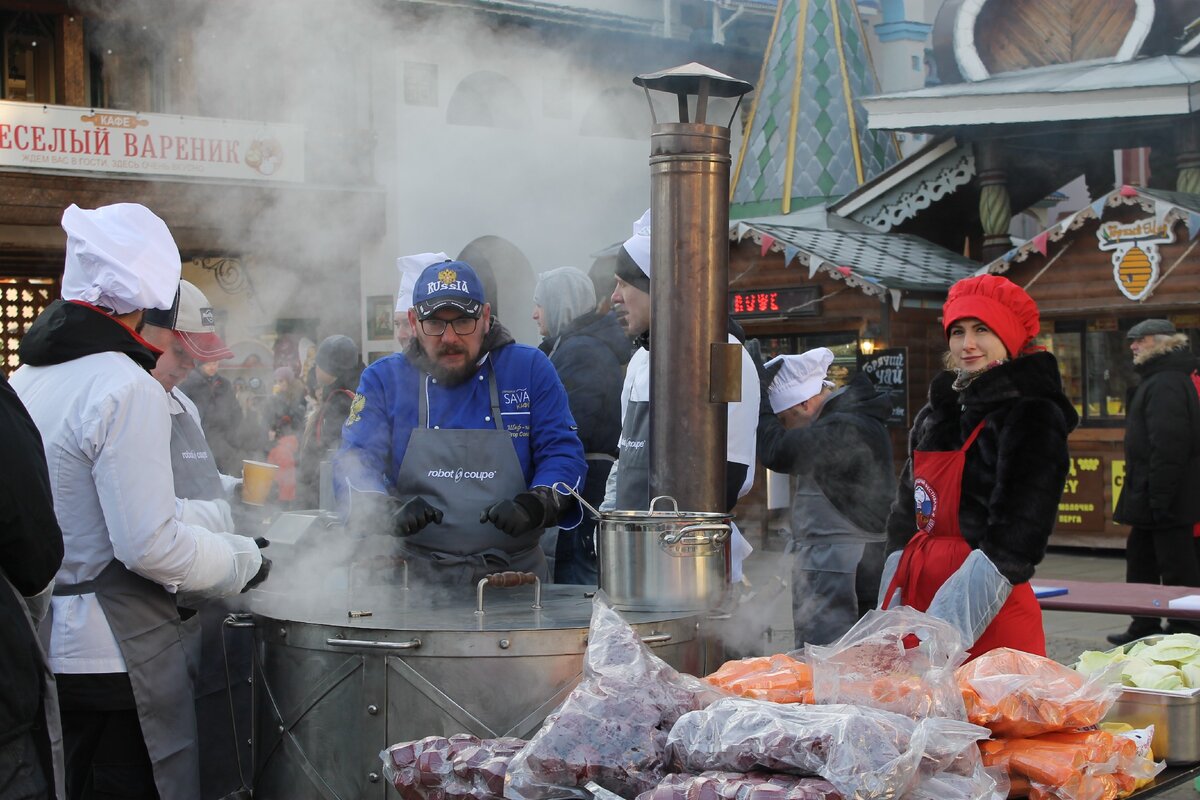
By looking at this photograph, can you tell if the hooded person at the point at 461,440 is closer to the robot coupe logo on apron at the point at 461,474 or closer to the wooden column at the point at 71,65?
the robot coupe logo on apron at the point at 461,474

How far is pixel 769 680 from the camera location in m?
2.46

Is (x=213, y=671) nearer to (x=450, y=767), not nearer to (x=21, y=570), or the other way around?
(x=21, y=570)

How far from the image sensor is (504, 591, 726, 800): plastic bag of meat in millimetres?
2059

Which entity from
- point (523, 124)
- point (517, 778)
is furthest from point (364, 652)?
point (523, 124)

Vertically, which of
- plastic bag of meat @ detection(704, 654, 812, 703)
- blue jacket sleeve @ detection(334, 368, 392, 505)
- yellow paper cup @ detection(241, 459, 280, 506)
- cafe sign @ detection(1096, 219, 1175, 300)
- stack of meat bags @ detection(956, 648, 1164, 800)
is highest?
cafe sign @ detection(1096, 219, 1175, 300)

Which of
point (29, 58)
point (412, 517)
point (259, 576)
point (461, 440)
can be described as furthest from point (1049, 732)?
point (29, 58)

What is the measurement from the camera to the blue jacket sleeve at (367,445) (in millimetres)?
3402

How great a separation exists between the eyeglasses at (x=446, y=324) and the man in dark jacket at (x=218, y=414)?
2.59 metres

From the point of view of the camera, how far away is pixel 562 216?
423 inches

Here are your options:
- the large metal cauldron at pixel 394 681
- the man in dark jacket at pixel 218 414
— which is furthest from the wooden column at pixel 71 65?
the large metal cauldron at pixel 394 681

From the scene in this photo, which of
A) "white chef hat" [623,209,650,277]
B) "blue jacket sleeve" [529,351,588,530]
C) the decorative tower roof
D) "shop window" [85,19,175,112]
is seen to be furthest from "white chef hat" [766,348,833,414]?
"shop window" [85,19,175,112]

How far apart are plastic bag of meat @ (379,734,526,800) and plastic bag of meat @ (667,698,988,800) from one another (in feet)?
1.09

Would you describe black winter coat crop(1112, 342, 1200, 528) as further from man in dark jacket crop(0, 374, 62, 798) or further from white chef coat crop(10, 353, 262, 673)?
man in dark jacket crop(0, 374, 62, 798)

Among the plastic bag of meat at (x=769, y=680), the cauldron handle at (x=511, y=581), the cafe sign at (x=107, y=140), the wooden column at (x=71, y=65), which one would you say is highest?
the wooden column at (x=71, y=65)
